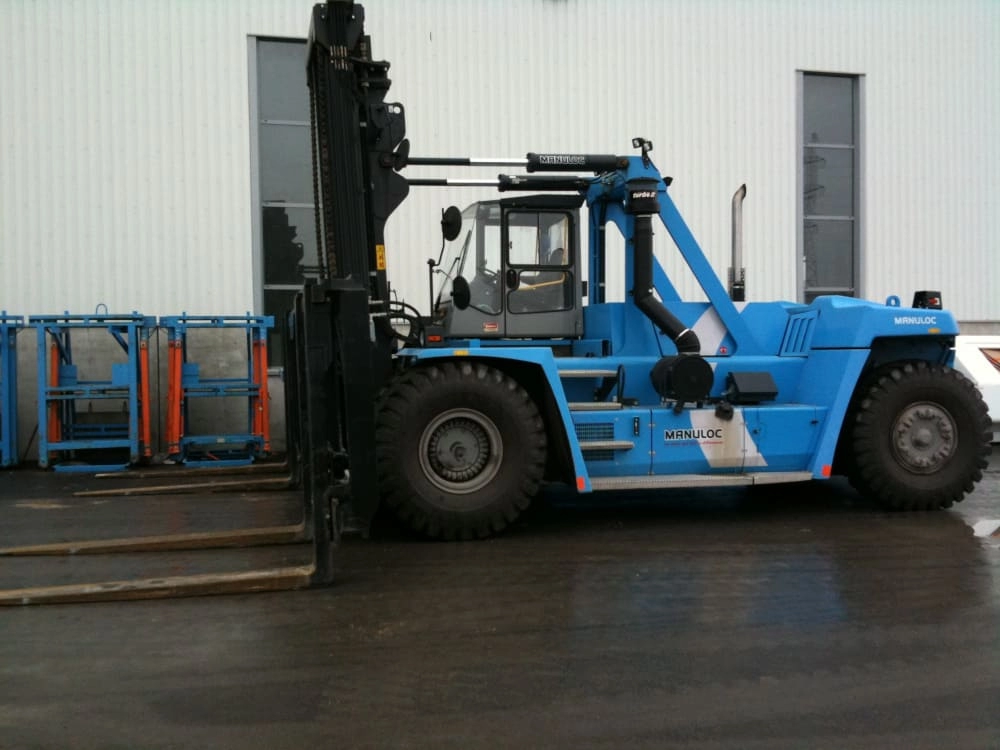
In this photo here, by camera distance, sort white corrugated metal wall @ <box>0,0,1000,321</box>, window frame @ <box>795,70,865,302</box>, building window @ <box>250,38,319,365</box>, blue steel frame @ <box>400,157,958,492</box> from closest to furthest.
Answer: blue steel frame @ <box>400,157,958,492</box>, white corrugated metal wall @ <box>0,0,1000,321</box>, building window @ <box>250,38,319,365</box>, window frame @ <box>795,70,865,302</box>

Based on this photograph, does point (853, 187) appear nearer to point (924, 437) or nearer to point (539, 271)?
point (924, 437)

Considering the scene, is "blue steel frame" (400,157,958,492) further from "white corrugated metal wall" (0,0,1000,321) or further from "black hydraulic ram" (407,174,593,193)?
"white corrugated metal wall" (0,0,1000,321)

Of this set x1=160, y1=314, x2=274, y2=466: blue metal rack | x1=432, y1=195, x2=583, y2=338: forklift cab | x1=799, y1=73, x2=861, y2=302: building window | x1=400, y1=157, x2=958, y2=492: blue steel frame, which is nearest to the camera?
x1=400, y1=157, x2=958, y2=492: blue steel frame

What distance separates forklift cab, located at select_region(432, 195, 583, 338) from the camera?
7.42 meters

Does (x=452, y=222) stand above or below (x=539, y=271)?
above

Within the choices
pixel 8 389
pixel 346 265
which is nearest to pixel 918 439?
pixel 346 265

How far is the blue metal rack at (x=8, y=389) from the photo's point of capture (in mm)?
11125

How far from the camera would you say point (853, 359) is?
762 cm

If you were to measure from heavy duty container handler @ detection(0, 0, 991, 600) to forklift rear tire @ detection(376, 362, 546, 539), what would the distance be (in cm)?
2

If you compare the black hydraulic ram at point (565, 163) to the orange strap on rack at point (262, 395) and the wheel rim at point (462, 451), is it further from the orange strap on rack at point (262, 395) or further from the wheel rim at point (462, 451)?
the orange strap on rack at point (262, 395)

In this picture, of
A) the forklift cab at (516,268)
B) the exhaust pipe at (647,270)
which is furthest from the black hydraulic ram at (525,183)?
the exhaust pipe at (647,270)

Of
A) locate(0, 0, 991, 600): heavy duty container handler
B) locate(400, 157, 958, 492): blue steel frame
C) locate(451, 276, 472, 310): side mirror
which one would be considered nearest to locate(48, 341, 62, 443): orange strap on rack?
locate(0, 0, 991, 600): heavy duty container handler

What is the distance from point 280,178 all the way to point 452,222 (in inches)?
281

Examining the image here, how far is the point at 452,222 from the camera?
6.82 metres
